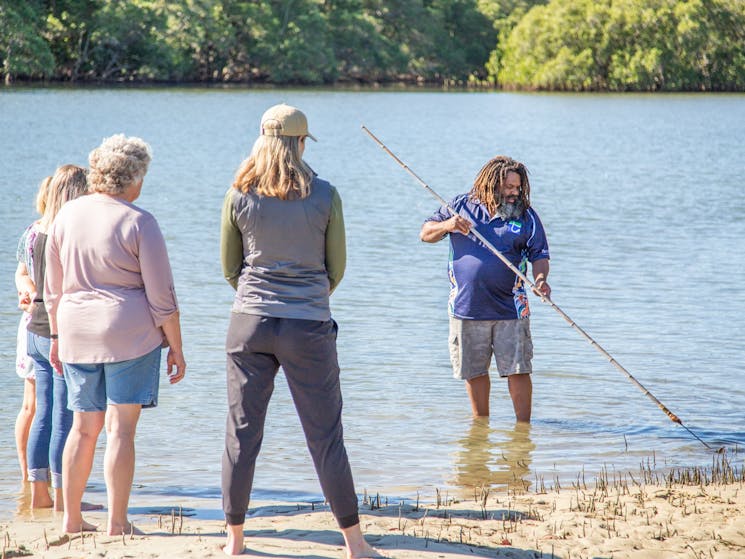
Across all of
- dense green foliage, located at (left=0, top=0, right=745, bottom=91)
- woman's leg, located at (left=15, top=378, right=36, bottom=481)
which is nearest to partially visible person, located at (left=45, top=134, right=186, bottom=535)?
woman's leg, located at (left=15, top=378, right=36, bottom=481)

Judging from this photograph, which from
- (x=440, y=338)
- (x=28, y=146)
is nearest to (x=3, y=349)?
(x=440, y=338)

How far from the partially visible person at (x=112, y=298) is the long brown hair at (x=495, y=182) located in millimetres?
2468

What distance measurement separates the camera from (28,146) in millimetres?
33375

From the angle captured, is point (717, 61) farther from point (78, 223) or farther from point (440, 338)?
point (78, 223)

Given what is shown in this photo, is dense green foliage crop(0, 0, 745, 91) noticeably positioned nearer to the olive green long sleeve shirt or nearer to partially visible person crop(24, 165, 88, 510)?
partially visible person crop(24, 165, 88, 510)

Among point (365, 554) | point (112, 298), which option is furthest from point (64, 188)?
point (365, 554)

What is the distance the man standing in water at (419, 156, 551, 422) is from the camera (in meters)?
6.80

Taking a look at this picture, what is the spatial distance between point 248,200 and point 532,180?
2432 centimetres

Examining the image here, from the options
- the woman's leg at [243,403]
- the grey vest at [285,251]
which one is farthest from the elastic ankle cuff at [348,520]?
the grey vest at [285,251]

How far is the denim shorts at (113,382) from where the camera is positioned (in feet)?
15.7

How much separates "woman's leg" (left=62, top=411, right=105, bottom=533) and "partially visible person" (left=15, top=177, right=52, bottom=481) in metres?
0.72

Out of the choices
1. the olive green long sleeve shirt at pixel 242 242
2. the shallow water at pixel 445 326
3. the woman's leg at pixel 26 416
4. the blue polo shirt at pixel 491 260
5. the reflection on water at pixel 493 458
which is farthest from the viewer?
the shallow water at pixel 445 326

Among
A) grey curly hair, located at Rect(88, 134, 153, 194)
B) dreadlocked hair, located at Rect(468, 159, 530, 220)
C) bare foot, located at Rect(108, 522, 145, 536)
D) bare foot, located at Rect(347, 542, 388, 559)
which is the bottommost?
bare foot, located at Rect(108, 522, 145, 536)

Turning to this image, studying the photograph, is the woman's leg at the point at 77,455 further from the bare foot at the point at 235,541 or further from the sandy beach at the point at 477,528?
the bare foot at the point at 235,541
